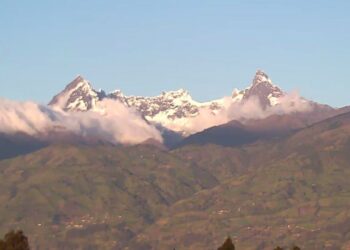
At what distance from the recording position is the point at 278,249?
161 metres

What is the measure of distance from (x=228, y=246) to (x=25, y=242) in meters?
38.7

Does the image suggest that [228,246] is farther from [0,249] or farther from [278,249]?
[0,249]

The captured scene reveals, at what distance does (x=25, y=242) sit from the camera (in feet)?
563

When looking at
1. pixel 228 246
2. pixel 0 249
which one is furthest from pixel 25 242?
pixel 228 246

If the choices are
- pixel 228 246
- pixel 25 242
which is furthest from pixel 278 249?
pixel 25 242

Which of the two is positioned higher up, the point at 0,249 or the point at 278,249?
the point at 0,249

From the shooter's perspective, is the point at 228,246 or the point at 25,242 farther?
the point at 25,242

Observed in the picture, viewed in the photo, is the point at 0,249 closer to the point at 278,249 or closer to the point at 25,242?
the point at 25,242

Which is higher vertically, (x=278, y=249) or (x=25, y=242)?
(x=25, y=242)

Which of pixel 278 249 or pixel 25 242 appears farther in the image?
pixel 25 242

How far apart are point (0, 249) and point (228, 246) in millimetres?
41264

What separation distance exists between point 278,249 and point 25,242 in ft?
155

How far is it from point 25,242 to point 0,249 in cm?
643

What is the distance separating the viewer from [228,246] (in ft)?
529
